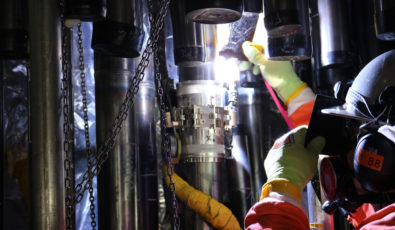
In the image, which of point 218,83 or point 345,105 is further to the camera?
point 218,83

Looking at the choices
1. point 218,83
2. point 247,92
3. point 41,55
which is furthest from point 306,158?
point 247,92

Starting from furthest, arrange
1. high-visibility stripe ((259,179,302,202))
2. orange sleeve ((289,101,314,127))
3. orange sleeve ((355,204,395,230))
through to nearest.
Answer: orange sleeve ((289,101,314,127)) < high-visibility stripe ((259,179,302,202)) < orange sleeve ((355,204,395,230))

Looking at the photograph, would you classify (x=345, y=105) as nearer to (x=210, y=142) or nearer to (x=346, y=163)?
(x=346, y=163)

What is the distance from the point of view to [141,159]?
4062 mm

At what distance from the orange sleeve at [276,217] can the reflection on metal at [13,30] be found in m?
1.90

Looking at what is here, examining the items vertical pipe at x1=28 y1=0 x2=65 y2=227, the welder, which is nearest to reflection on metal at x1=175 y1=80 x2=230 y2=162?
vertical pipe at x1=28 y1=0 x2=65 y2=227

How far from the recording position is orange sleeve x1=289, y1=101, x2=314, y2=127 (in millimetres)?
3836

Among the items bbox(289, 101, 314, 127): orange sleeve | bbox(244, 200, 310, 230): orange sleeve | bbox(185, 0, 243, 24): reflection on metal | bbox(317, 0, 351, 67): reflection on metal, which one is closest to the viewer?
bbox(244, 200, 310, 230): orange sleeve

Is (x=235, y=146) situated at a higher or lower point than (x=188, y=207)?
higher

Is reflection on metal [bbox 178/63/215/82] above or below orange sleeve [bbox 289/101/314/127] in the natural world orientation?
above

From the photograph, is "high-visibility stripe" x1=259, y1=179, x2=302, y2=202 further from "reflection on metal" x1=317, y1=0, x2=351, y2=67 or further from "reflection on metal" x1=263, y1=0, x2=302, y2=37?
"reflection on metal" x1=317, y1=0, x2=351, y2=67

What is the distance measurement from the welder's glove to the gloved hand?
1.54 metres

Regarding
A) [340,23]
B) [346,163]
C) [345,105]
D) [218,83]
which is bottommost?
[346,163]

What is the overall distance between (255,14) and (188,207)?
156 centimetres
